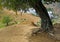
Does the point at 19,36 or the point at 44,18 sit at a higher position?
the point at 44,18

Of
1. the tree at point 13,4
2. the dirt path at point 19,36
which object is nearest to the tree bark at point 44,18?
the dirt path at point 19,36

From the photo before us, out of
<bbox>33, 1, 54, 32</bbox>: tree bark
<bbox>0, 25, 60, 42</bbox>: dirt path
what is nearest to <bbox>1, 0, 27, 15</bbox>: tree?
<bbox>33, 1, 54, 32</bbox>: tree bark

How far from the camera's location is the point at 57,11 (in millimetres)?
16094

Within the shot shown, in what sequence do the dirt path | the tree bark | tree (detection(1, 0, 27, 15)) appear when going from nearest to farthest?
tree (detection(1, 0, 27, 15))
the dirt path
the tree bark

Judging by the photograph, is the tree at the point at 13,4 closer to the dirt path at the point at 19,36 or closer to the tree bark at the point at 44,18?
the tree bark at the point at 44,18

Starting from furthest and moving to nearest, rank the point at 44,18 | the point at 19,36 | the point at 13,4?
1. the point at 44,18
2. the point at 19,36
3. the point at 13,4

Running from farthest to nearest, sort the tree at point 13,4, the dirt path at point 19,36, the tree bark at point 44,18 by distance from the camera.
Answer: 1. the tree bark at point 44,18
2. the dirt path at point 19,36
3. the tree at point 13,4

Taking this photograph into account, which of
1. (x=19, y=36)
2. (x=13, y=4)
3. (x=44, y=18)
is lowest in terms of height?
(x=19, y=36)

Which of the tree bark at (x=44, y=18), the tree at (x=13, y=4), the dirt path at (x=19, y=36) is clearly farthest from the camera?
the tree bark at (x=44, y=18)

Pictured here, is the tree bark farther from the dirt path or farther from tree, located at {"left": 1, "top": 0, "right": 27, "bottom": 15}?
tree, located at {"left": 1, "top": 0, "right": 27, "bottom": 15}

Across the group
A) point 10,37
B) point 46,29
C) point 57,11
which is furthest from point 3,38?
point 57,11

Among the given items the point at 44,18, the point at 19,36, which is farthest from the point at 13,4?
the point at 44,18

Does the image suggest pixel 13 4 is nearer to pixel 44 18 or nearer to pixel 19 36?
pixel 19 36

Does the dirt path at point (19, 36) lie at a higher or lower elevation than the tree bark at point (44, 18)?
lower
